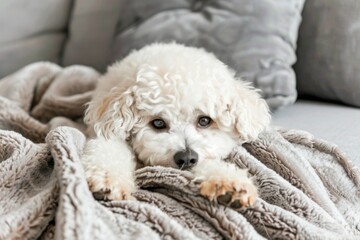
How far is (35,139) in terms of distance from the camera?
1.53 meters

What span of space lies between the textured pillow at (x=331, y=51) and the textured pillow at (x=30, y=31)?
89 centimetres

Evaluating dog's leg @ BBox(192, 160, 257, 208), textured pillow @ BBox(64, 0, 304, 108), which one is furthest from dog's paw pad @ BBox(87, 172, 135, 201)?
textured pillow @ BBox(64, 0, 304, 108)

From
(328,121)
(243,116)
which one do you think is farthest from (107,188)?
(328,121)

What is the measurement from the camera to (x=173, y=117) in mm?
1231

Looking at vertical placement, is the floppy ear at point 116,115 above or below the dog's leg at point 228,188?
below

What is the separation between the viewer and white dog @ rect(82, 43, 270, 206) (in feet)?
3.91

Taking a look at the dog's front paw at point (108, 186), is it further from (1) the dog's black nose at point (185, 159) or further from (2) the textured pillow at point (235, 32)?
(2) the textured pillow at point (235, 32)

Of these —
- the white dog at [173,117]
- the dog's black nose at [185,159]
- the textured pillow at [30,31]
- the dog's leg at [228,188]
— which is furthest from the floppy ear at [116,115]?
the textured pillow at [30,31]

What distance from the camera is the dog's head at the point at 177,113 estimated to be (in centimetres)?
121

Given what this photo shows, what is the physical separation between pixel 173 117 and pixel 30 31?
1014 millimetres

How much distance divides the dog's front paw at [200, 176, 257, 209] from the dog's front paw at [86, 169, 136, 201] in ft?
0.47

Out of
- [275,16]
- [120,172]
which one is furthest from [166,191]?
[275,16]

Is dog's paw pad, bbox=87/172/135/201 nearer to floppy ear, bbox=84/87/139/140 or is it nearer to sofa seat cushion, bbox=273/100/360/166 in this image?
floppy ear, bbox=84/87/139/140

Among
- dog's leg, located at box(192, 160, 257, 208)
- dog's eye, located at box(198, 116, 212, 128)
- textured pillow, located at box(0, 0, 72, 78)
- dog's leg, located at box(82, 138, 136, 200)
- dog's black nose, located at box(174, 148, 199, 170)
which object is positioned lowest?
textured pillow, located at box(0, 0, 72, 78)
